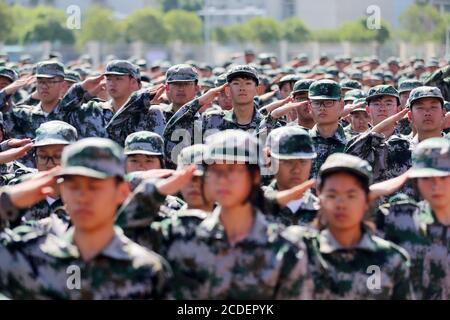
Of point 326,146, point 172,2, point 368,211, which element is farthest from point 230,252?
point 172,2

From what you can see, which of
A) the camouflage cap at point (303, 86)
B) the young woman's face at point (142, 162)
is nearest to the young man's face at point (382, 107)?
the camouflage cap at point (303, 86)

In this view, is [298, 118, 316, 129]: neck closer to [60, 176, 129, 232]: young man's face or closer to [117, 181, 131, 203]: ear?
[117, 181, 131, 203]: ear

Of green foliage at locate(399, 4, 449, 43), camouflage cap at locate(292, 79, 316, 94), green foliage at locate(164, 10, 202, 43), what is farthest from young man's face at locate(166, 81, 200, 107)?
green foliage at locate(164, 10, 202, 43)

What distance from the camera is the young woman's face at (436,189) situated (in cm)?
633

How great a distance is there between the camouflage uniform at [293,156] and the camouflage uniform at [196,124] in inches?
107

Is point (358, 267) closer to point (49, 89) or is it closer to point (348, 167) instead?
point (348, 167)

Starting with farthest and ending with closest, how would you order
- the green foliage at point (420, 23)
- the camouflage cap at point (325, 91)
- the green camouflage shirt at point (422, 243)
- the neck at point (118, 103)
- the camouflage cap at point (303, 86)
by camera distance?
the green foliage at point (420, 23), the neck at point (118, 103), the camouflage cap at point (303, 86), the camouflage cap at point (325, 91), the green camouflage shirt at point (422, 243)

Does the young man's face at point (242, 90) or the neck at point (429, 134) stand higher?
the young man's face at point (242, 90)

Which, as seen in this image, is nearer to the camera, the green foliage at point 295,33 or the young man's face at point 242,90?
the young man's face at point 242,90

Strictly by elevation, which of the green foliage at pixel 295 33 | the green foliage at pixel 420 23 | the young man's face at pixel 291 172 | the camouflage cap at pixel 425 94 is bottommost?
the green foliage at pixel 295 33

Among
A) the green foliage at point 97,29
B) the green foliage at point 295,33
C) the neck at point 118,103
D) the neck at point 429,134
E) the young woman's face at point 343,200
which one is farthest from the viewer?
the green foliage at point 295,33

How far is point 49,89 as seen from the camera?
1179cm

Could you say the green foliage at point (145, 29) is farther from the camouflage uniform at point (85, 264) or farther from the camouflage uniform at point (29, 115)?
the camouflage uniform at point (85, 264)
